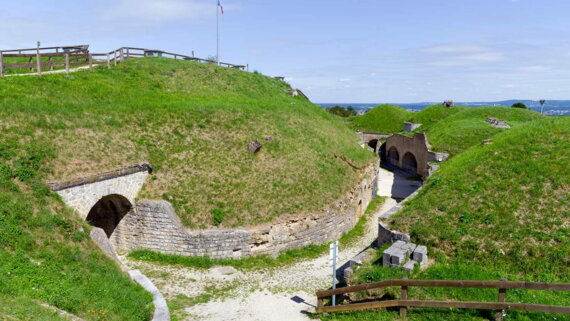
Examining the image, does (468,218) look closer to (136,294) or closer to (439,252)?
(439,252)

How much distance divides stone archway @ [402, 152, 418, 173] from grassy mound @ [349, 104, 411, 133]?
18.8 meters

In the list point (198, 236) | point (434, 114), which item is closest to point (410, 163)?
point (434, 114)

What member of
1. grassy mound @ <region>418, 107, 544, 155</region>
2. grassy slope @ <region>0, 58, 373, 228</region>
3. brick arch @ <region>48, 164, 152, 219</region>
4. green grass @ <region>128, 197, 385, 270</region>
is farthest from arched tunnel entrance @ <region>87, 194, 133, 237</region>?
grassy mound @ <region>418, 107, 544, 155</region>

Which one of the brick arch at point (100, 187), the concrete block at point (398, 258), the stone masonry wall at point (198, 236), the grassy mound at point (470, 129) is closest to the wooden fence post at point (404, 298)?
the concrete block at point (398, 258)

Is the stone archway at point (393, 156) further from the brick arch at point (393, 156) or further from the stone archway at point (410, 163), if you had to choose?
the stone archway at point (410, 163)

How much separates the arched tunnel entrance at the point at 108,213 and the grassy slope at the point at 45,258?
3.66 meters

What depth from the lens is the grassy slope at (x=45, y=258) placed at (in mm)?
8410

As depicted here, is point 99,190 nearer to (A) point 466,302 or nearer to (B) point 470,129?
(A) point 466,302

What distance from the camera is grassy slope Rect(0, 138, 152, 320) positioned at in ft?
27.6

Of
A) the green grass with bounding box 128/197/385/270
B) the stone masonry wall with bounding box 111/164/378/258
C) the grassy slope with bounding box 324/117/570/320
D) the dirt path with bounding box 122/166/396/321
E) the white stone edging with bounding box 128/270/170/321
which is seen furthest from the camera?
the stone masonry wall with bounding box 111/164/378/258

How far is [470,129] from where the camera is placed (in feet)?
110

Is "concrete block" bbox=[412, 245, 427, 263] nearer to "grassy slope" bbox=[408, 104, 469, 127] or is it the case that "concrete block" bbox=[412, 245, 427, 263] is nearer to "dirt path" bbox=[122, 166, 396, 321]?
"dirt path" bbox=[122, 166, 396, 321]

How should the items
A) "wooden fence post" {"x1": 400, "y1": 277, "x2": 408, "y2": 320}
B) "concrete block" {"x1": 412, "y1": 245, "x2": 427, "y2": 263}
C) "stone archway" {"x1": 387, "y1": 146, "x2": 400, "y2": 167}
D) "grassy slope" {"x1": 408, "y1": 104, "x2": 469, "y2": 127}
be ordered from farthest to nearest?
"grassy slope" {"x1": 408, "y1": 104, "x2": 469, "y2": 127}, "stone archway" {"x1": 387, "y1": 146, "x2": 400, "y2": 167}, "concrete block" {"x1": 412, "y1": 245, "x2": 427, "y2": 263}, "wooden fence post" {"x1": 400, "y1": 277, "x2": 408, "y2": 320}

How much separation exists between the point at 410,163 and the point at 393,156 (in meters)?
5.16
